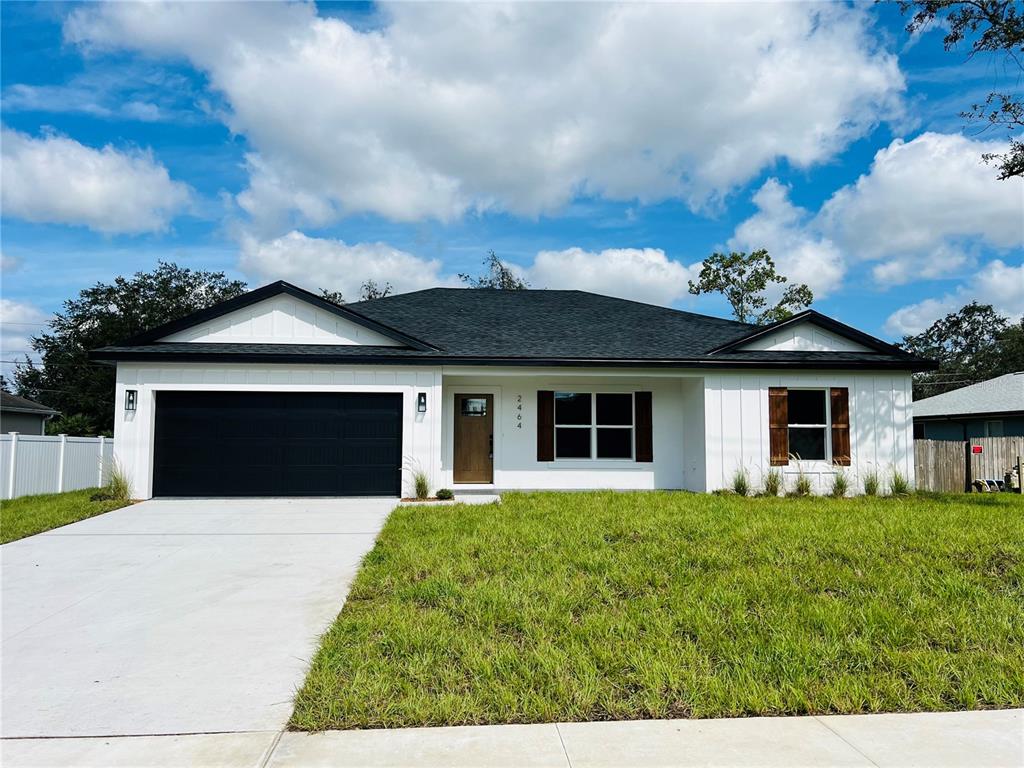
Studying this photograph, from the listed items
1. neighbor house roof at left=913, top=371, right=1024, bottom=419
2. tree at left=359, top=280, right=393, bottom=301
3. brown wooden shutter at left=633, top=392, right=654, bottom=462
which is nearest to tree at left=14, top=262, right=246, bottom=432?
tree at left=359, top=280, right=393, bottom=301

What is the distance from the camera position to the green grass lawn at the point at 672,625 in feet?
12.2

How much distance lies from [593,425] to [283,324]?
707 centimetres

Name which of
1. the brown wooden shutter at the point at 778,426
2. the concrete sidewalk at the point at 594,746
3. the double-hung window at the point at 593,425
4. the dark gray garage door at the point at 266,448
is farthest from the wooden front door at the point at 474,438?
the concrete sidewalk at the point at 594,746

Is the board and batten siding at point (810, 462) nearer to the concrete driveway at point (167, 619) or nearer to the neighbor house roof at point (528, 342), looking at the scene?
the neighbor house roof at point (528, 342)

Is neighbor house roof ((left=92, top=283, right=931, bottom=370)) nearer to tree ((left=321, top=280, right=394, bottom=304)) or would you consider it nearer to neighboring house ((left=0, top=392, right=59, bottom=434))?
neighboring house ((left=0, top=392, right=59, bottom=434))

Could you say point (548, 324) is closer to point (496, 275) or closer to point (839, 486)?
point (839, 486)

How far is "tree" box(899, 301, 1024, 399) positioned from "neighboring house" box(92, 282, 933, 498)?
41.3 m

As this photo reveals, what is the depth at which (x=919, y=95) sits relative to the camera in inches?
537

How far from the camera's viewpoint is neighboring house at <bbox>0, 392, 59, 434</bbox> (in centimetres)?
2655

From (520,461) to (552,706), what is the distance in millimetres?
10397

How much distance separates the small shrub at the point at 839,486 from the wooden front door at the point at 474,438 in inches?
281

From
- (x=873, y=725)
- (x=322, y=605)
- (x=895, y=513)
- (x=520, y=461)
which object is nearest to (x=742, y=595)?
(x=873, y=725)

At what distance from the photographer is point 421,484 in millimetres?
12281

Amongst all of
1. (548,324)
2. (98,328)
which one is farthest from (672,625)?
(98,328)
